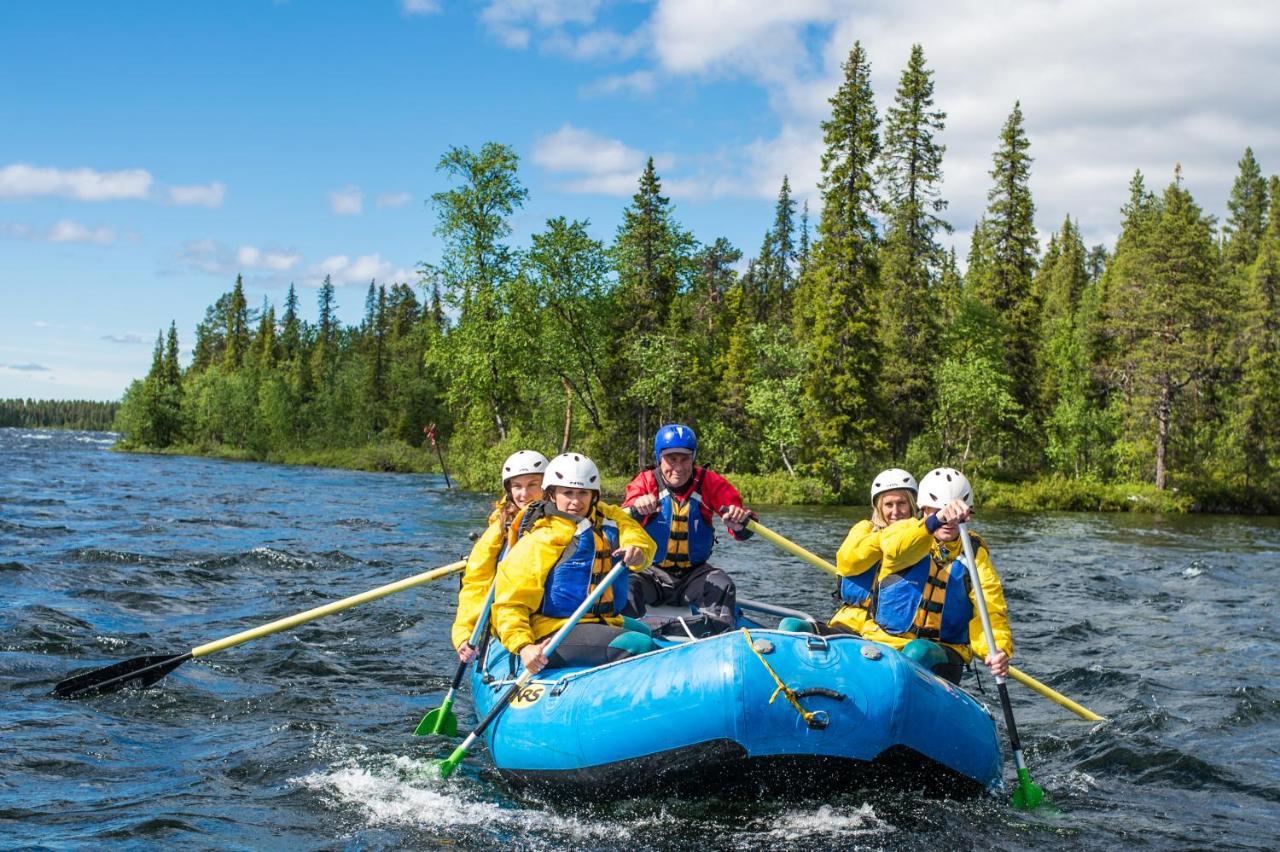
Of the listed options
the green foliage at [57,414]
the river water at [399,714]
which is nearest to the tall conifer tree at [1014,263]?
the river water at [399,714]

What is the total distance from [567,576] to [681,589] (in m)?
2.07

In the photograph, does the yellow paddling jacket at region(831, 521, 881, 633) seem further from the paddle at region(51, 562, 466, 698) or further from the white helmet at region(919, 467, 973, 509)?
the paddle at region(51, 562, 466, 698)

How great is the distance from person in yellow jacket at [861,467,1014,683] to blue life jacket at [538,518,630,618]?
5.86ft

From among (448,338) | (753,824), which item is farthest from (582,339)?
(753,824)

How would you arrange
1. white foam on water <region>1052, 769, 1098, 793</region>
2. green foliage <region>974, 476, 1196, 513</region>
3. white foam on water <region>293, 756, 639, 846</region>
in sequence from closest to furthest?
1. white foam on water <region>293, 756, 639, 846</region>
2. white foam on water <region>1052, 769, 1098, 793</region>
3. green foliage <region>974, 476, 1196, 513</region>

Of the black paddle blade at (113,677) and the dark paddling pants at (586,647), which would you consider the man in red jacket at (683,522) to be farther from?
the black paddle blade at (113,677)

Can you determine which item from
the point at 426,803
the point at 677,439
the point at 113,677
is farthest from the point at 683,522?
the point at 113,677

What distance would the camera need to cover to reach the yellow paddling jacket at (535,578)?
21.4 ft

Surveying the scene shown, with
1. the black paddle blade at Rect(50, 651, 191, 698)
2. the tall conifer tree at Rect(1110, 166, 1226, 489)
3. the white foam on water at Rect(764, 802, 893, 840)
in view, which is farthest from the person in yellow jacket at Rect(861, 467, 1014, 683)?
the tall conifer tree at Rect(1110, 166, 1226, 489)

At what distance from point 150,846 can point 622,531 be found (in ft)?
10.8

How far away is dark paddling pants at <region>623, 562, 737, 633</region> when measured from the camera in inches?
322

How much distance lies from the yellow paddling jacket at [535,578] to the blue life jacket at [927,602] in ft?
5.32

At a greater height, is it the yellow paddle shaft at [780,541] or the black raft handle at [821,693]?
the yellow paddle shaft at [780,541]

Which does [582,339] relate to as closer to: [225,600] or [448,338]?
[448,338]
